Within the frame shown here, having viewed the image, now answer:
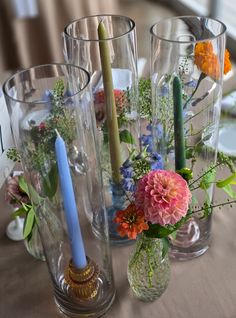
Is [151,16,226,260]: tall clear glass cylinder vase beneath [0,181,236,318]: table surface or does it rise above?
above

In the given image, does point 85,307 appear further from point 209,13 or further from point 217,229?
point 209,13

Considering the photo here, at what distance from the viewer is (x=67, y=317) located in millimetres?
671

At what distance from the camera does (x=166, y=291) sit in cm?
69

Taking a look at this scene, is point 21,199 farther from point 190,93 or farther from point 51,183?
point 190,93

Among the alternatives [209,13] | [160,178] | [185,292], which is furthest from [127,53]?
[209,13]

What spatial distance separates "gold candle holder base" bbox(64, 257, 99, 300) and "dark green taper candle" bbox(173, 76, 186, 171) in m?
0.21

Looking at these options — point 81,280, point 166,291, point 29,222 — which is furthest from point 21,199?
point 166,291

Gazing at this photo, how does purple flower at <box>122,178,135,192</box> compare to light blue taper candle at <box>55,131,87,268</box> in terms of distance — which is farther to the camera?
purple flower at <box>122,178,135,192</box>

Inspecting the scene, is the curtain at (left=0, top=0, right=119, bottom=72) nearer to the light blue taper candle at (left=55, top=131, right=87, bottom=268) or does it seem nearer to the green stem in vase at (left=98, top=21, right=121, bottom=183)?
the green stem in vase at (left=98, top=21, right=121, bottom=183)

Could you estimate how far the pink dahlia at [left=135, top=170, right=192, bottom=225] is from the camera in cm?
55

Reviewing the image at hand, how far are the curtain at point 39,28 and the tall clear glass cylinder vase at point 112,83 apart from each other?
68.6 inches

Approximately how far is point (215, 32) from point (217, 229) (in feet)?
1.11

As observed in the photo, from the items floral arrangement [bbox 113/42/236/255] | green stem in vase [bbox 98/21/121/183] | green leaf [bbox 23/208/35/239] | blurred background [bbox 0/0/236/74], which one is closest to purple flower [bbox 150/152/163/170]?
floral arrangement [bbox 113/42/236/255]

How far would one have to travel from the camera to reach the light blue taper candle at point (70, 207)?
535 mm
